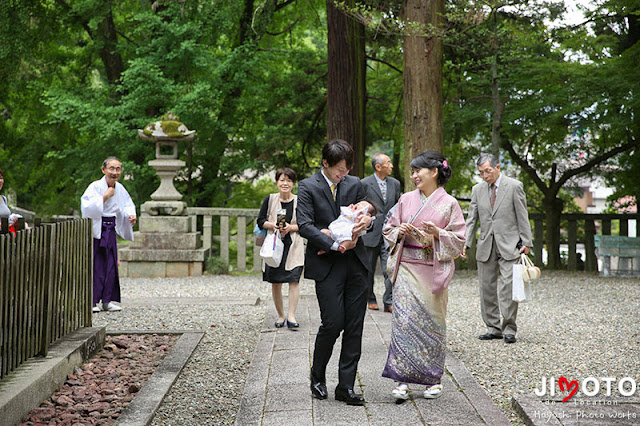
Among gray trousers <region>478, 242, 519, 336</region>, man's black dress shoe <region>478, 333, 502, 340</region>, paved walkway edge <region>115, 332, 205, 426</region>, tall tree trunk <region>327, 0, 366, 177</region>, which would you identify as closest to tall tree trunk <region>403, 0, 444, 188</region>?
tall tree trunk <region>327, 0, 366, 177</region>

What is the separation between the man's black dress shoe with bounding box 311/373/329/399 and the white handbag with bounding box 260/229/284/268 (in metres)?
1.91

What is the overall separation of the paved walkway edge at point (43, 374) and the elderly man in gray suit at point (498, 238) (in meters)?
3.73

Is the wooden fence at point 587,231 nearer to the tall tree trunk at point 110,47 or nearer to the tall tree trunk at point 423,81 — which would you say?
the tall tree trunk at point 423,81

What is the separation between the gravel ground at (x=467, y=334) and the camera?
4.97 meters

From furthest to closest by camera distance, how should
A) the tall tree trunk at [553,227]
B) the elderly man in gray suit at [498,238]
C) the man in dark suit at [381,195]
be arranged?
the tall tree trunk at [553,227] → the man in dark suit at [381,195] → the elderly man in gray suit at [498,238]

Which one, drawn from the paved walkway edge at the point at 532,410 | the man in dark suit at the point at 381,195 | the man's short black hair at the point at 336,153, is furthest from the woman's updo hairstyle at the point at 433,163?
the man in dark suit at the point at 381,195

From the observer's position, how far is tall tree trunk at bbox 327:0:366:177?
11.6 metres

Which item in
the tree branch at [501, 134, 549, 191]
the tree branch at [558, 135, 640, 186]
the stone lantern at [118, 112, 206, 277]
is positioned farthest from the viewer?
the tree branch at [501, 134, 549, 191]

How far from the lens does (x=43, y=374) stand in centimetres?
451

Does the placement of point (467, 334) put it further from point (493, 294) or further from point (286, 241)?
point (286, 241)

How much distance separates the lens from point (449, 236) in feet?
14.3

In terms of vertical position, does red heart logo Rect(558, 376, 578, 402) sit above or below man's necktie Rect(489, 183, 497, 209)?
below

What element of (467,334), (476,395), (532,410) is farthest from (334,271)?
(467,334)

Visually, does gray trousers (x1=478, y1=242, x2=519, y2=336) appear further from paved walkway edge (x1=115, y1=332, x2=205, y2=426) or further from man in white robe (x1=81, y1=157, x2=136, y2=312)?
man in white robe (x1=81, y1=157, x2=136, y2=312)
